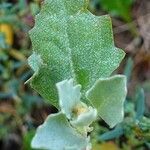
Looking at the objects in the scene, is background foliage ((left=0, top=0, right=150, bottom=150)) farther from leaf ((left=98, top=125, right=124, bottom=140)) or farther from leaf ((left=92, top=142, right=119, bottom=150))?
leaf ((left=98, top=125, right=124, bottom=140))

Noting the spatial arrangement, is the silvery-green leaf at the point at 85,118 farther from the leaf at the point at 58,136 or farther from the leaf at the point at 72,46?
the leaf at the point at 72,46

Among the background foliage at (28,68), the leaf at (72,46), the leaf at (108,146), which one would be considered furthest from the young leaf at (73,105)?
the leaf at (108,146)

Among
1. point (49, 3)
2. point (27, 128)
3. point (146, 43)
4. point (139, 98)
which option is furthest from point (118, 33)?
point (49, 3)

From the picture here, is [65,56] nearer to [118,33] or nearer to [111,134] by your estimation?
[111,134]

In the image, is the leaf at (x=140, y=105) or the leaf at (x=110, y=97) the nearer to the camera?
the leaf at (x=110, y=97)

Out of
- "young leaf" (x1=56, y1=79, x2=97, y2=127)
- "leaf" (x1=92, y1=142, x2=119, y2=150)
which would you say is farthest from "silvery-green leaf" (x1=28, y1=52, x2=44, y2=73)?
"leaf" (x1=92, y1=142, x2=119, y2=150)
